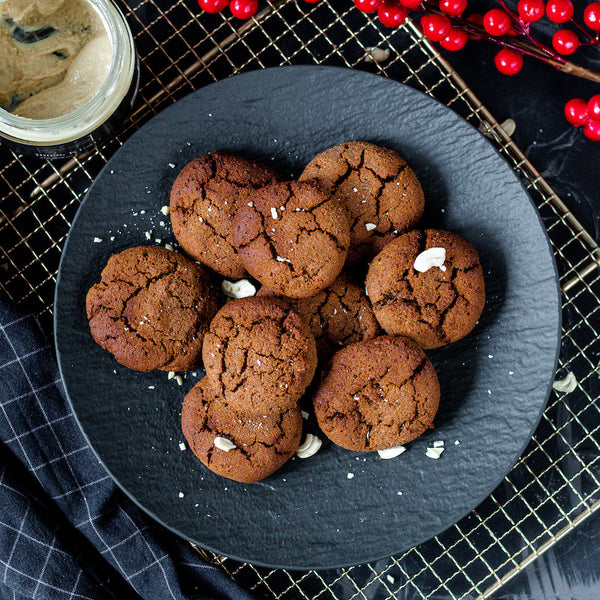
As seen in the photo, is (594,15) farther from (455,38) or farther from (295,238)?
(295,238)

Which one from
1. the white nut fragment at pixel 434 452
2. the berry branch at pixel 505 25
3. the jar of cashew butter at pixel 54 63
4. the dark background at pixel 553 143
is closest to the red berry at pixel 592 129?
the berry branch at pixel 505 25

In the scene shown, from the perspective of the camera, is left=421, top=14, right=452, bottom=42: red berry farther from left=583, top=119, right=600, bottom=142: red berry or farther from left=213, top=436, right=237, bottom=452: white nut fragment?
left=213, top=436, right=237, bottom=452: white nut fragment

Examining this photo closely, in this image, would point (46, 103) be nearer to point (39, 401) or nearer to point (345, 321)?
point (39, 401)

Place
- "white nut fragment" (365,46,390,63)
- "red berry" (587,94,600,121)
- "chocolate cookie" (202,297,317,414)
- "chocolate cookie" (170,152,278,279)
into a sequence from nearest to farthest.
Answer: "chocolate cookie" (202,297,317,414) → "chocolate cookie" (170,152,278,279) → "red berry" (587,94,600,121) → "white nut fragment" (365,46,390,63)

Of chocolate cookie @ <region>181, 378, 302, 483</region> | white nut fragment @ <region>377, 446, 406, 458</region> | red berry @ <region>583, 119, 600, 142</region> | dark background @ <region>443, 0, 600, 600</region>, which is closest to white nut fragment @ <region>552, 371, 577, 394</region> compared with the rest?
dark background @ <region>443, 0, 600, 600</region>

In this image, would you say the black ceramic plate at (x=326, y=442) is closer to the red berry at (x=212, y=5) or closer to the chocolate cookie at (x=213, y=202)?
the chocolate cookie at (x=213, y=202)

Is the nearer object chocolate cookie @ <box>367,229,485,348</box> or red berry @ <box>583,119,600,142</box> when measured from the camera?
chocolate cookie @ <box>367,229,485,348</box>
